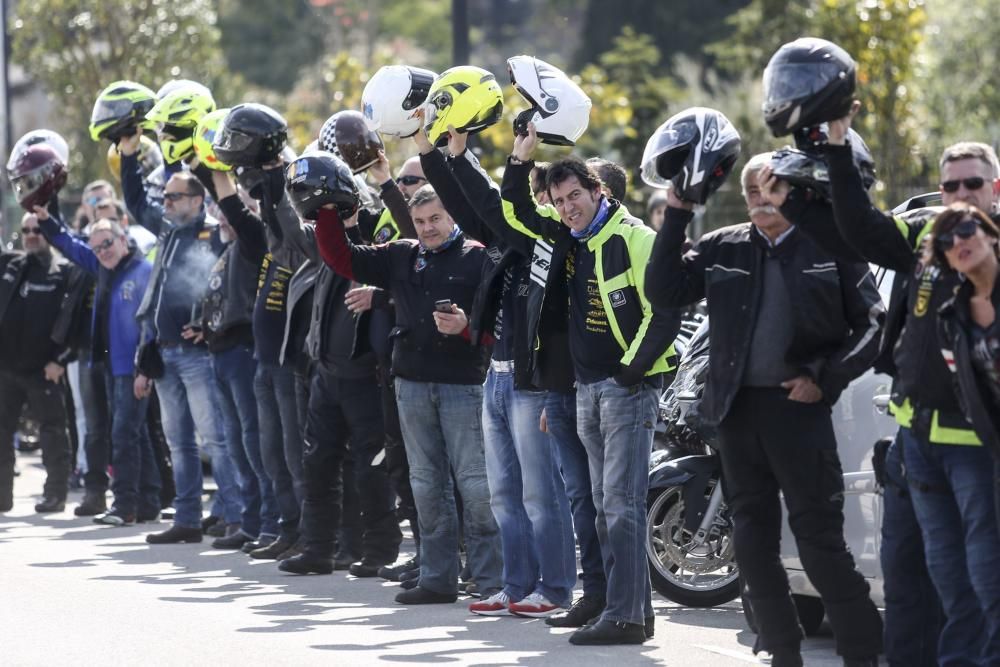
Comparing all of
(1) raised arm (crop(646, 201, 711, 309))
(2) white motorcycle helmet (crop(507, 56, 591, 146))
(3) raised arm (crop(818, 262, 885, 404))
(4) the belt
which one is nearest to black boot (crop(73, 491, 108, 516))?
(4) the belt

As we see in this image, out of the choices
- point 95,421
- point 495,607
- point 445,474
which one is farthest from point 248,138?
point 95,421

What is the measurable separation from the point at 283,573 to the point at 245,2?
2103 inches

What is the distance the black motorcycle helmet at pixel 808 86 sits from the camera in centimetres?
666

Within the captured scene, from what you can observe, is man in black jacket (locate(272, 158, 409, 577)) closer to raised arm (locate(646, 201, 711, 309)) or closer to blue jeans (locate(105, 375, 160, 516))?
blue jeans (locate(105, 375, 160, 516))

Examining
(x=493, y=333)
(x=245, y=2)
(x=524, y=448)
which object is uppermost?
(x=245, y=2)

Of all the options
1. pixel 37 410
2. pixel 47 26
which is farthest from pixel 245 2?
pixel 37 410

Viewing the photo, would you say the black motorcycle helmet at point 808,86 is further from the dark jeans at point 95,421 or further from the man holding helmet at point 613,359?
the dark jeans at point 95,421

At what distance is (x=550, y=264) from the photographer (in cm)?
873

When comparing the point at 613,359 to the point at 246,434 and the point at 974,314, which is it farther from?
the point at 246,434

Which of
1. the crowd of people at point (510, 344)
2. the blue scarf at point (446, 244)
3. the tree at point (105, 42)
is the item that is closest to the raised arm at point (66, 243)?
the crowd of people at point (510, 344)

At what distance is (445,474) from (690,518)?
1.32 m

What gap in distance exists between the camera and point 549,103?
8953mm

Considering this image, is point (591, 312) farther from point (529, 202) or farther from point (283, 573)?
point (283, 573)

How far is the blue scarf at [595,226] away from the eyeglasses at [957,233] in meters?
2.42
